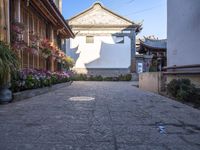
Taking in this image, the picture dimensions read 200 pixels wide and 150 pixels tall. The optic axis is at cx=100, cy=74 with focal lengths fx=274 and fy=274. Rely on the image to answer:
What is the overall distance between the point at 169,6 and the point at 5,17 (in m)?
5.82

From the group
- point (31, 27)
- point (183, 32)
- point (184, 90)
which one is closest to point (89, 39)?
point (31, 27)

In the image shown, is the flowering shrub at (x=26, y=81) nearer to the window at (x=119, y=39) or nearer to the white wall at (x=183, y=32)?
the white wall at (x=183, y=32)

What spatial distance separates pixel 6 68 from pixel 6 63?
10cm

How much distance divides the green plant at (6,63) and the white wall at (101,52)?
2306 cm

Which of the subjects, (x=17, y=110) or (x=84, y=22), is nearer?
(x=17, y=110)

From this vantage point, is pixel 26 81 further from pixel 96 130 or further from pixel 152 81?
pixel 152 81

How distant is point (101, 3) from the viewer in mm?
30234

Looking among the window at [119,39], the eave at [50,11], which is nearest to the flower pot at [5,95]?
the eave at [50,11]

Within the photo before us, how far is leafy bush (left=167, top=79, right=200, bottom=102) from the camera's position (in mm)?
6852

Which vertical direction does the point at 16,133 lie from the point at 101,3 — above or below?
below

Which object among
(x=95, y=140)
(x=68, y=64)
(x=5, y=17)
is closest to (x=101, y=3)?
(x=68, y=64)

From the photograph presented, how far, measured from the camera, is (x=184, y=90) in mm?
7074

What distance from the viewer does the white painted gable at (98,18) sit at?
96.2ft

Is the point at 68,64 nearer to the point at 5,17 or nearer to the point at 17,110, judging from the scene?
the point at 5,17
